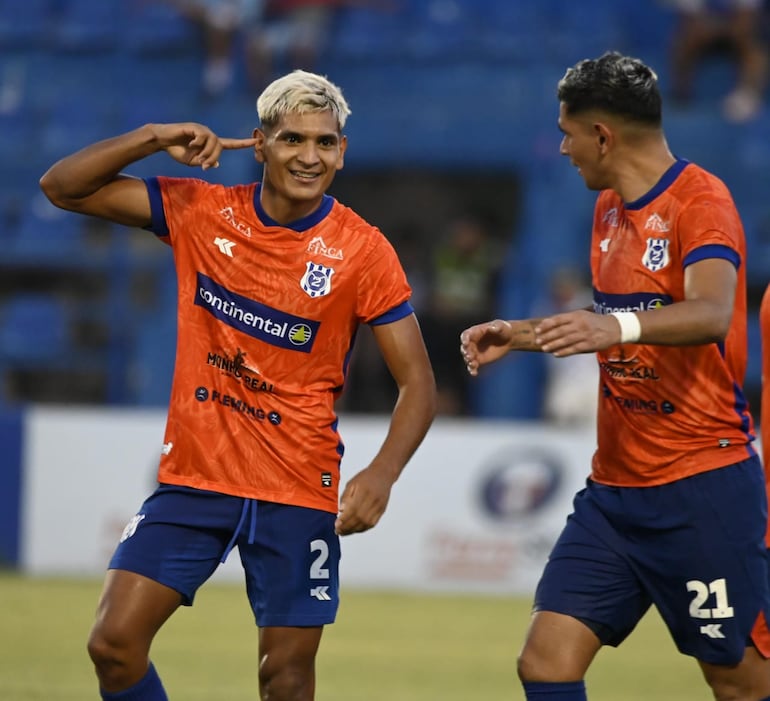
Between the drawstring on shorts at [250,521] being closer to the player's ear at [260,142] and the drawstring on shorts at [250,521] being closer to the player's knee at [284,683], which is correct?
the player's knee at [284,683]

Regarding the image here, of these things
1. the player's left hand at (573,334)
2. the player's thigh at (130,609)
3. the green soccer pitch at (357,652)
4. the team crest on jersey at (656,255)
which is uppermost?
the team crest on jersey at (656,255)

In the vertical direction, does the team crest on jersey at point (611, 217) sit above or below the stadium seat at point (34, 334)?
below

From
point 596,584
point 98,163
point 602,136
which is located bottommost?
point 596,584

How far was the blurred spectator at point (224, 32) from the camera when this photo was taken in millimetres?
15594

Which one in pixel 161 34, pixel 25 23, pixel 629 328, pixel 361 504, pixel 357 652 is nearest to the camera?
pixel 629 328

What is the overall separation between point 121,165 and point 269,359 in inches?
33.3

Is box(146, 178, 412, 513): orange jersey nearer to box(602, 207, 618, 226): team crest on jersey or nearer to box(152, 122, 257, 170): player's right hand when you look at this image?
box(152, 122, 257, 170): player's right hand

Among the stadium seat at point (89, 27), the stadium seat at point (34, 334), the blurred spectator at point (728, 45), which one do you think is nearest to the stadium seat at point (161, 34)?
the stadium seat at point (89, 27)

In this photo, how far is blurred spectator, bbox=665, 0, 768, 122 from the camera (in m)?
15.2

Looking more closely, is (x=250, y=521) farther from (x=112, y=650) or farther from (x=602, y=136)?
(x=602, y=136)

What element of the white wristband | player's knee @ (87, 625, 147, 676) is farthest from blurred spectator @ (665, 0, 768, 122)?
player's knee @ (87, 625, 147, 676)

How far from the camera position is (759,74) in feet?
49.9

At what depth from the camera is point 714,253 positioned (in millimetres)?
4488

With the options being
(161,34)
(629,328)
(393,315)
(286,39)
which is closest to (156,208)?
(393,315)
